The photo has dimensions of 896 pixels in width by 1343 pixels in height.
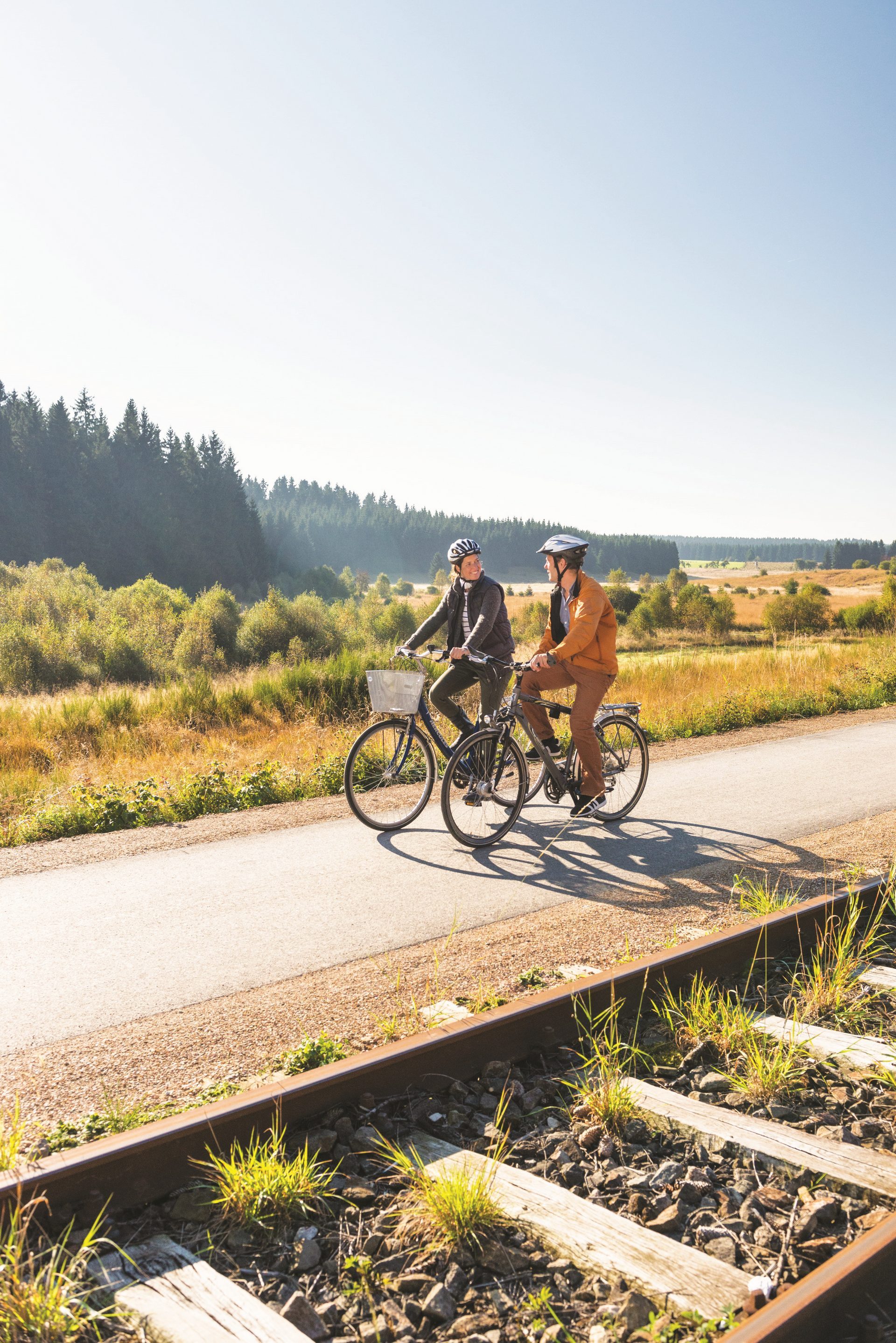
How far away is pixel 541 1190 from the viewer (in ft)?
8.68

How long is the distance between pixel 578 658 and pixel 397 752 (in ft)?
5.74

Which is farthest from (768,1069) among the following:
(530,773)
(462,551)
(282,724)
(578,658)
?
(282,724)

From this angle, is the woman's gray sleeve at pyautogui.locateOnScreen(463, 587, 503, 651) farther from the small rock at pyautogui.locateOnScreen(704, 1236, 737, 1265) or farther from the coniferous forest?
the coniferous forest

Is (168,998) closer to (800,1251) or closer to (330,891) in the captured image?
(330,891)

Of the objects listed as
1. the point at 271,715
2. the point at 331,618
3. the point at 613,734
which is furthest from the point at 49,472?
the point at 613,734

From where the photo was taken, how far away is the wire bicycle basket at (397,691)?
730cm

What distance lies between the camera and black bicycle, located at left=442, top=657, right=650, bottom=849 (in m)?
7.03

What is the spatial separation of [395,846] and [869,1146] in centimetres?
463

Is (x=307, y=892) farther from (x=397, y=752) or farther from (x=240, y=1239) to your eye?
(x=240, y=1239)

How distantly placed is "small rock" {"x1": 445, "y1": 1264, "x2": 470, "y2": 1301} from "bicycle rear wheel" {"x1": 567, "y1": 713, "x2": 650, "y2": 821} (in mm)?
5414

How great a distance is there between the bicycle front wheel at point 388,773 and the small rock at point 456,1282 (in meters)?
5.14

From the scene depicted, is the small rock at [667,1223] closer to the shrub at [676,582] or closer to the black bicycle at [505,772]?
the black bicycle at [505,772]

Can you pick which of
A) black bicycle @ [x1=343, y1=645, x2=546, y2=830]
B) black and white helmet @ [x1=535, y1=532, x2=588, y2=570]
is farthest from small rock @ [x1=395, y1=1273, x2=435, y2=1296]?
black and white helmet @ [x1=535, y1=532, x2=588, y2=570]

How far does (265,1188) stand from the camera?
8.40ft
